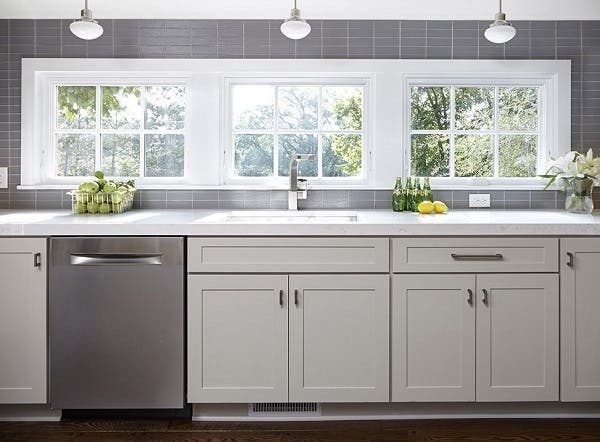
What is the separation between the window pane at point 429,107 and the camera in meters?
3.35

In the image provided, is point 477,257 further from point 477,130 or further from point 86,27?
point 86,27

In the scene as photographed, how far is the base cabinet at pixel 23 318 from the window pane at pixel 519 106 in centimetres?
254

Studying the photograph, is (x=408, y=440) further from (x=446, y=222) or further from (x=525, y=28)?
(x=525, y=28)

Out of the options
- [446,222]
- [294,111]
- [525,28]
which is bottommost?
[446,222]

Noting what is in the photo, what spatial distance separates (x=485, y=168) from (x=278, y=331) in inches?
64.5

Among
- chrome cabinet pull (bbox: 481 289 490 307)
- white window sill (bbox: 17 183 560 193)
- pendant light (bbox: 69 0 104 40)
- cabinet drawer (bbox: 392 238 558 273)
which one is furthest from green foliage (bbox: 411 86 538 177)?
pendant light (bbox: 69 0 104 40)

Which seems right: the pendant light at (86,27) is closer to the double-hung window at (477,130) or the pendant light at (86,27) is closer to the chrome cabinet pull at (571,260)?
the double-hung window at (477,130)

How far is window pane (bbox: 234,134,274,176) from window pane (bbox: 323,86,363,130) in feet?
1.21

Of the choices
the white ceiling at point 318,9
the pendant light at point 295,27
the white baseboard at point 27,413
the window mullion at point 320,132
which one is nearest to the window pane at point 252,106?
the window mullion at point 320,132

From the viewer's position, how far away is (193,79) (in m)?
3.28

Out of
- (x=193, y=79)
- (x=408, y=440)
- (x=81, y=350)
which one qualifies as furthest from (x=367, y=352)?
(x=193, y=79)

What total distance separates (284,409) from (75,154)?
6.14 feet

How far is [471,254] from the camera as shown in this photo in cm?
255

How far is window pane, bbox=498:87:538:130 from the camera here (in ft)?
11.0
